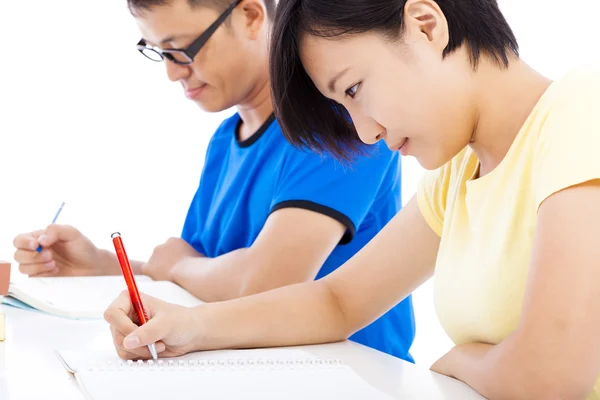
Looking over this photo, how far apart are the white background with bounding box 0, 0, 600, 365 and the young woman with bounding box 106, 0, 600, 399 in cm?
180

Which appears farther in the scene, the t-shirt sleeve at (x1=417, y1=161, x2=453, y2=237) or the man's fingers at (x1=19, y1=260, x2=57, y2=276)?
the man's fingers at (x1=19, y1=260, x2=57, y2=276)

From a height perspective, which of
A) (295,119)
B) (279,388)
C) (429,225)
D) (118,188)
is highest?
(295,119)

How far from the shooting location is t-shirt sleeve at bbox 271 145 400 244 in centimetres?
148

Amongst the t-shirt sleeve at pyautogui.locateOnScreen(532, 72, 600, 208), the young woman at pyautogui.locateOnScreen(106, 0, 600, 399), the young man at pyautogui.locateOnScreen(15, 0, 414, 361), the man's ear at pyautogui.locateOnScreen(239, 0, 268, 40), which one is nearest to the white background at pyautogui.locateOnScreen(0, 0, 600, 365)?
the young man at pyautogui.locateOnScreen(15, 0, 414, 361)

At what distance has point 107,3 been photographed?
9.30 feet

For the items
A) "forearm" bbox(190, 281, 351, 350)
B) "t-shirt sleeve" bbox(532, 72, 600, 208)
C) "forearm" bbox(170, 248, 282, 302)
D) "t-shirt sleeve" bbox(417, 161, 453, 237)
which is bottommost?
"forearm" bbox(170, 248, 282, 302)

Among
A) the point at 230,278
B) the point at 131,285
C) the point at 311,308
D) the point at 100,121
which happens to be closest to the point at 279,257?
the point at 230,278

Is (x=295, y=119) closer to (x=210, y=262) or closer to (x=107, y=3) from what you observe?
(x=210, y=262)

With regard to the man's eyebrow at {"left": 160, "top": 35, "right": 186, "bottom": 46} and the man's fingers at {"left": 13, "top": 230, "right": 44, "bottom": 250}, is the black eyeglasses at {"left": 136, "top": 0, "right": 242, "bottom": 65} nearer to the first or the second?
the man's eyebrow at {"left": 160, "top": 35, "right": 186, "bottom": 46}

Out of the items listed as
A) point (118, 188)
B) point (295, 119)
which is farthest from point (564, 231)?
point (118, 188)

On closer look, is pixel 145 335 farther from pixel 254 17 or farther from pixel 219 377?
pixel 254 17

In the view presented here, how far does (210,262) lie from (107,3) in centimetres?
161

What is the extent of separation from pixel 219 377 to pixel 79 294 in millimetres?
610

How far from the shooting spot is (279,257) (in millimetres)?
1437
